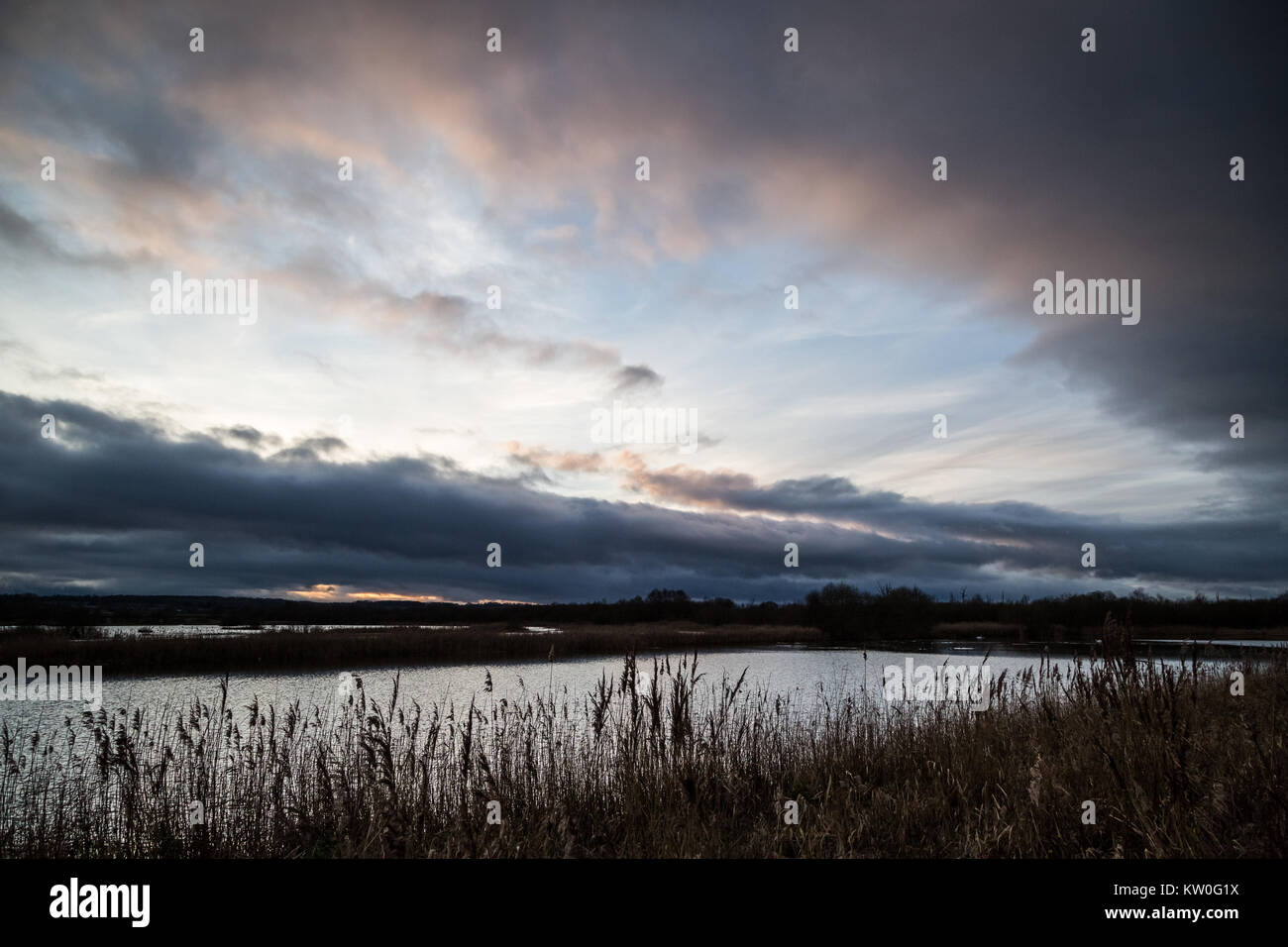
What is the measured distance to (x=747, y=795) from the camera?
23.8ft

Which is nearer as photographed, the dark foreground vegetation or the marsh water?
the dark foreground vegetation

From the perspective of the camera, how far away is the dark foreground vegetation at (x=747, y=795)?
4.60 m

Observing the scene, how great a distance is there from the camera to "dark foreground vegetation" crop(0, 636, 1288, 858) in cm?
460

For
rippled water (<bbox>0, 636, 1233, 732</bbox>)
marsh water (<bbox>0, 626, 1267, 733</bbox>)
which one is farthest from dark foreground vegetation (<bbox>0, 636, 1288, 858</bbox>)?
A: rippled water (<bbox>0, 636, 1233, 732</bbox>)

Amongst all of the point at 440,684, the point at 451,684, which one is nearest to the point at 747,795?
the point at 451,684

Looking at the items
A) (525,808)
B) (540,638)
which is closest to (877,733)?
(525,808)

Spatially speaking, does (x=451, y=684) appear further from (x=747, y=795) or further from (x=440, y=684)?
(x=747, y=795)

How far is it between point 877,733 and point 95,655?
1236 inches

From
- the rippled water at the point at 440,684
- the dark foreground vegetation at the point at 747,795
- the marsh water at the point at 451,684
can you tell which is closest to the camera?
the dark foreground vegetation at the point at 747,795

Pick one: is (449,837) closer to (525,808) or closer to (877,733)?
(525,808)

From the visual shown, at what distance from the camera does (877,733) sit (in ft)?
32.8

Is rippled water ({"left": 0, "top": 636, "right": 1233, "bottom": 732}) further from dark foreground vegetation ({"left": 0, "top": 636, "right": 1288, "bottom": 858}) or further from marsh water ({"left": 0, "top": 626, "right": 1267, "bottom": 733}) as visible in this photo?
dark foreground vegetation ({"left": 0, "top": 636, "right": 1288, "bottom": 858})

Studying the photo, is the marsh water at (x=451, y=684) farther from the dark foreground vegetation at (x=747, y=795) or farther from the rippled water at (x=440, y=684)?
the dark foreground vegetation at (x=747, y=795)

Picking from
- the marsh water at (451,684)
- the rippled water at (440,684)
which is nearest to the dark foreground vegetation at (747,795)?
the marsh water at (451,684)
